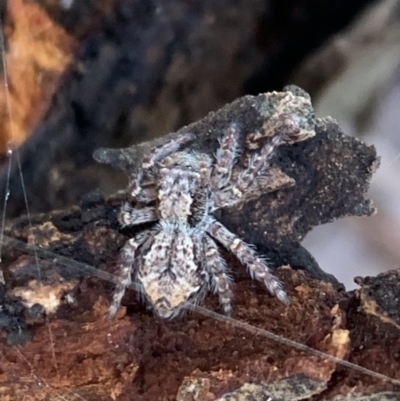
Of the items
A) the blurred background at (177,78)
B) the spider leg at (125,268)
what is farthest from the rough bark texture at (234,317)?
the blurred background at (177,78)

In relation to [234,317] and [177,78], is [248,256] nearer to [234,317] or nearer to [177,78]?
[234,317]

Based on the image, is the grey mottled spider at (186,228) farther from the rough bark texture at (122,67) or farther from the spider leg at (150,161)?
the rough bark texture at (122,67)

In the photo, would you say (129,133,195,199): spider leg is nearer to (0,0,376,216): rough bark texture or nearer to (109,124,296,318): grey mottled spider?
(109,124,296,318): grey mottled spider

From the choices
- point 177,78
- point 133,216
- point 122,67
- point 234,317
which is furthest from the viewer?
point 177,78

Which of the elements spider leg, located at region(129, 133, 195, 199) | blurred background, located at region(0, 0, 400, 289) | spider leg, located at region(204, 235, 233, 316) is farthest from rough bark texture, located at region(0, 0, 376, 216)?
spider leg, located at region(204, 235, 233, 316)

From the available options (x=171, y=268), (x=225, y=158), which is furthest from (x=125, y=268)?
(x=225, y=158)
